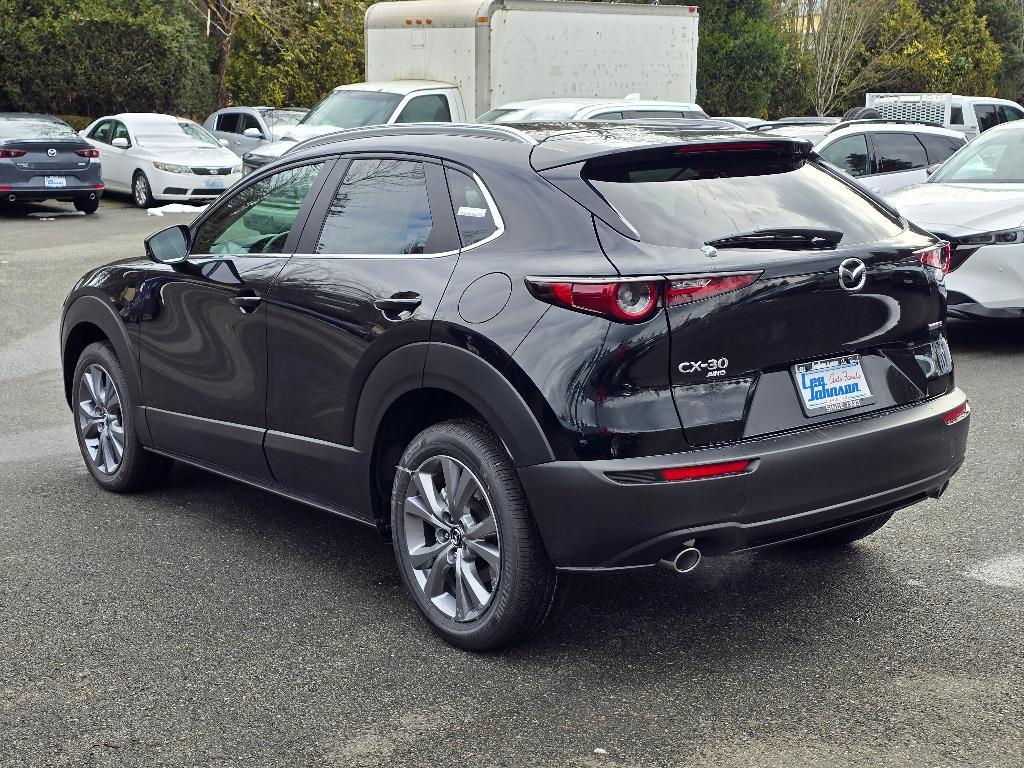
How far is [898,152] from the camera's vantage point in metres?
14.5

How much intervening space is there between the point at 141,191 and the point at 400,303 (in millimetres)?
19099

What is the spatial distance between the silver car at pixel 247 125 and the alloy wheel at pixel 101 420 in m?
19.8

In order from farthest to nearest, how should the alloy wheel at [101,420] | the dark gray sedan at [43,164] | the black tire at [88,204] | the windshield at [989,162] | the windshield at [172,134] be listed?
the windshield at [172,134], the black tire at [88,204], the dark gray sedan at [43,164], the windshield at [989,162], the alloy wheel at [101,420]

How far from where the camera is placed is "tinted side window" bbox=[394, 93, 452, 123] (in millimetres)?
18359

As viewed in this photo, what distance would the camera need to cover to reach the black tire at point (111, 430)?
20.2 ft

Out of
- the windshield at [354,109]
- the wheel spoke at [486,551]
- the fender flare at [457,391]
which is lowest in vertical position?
the windshield at [354,109]

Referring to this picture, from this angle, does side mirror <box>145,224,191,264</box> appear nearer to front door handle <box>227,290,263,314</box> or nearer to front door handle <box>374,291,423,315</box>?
front door handle <box>227,290,263,314</box>

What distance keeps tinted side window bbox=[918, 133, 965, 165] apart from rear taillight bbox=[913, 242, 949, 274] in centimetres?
1059

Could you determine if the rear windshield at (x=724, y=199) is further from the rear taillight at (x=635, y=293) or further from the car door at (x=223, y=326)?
the car door at (x=223, y=326)

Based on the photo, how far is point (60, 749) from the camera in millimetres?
3709

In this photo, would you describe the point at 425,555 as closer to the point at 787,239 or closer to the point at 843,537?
the point at 787,239

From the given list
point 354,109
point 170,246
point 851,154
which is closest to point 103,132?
point 354,109

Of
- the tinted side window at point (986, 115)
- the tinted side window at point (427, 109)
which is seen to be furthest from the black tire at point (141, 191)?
the tinted side window at point (986, 115)

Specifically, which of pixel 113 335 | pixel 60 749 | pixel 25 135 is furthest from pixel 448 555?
pixel 25 135
